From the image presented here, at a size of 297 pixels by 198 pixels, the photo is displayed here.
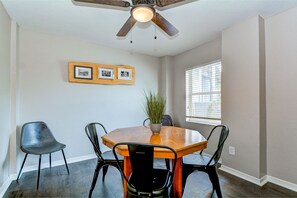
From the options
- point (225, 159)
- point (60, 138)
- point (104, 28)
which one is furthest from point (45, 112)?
point (225, 159)

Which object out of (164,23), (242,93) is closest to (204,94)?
(242,93)

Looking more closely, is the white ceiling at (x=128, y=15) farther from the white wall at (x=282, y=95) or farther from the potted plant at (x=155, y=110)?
the potted plant at (x=155, y=110)

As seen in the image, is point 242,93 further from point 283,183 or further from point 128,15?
point 128,15

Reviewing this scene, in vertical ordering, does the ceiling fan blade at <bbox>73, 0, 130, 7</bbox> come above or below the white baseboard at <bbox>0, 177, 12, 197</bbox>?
above

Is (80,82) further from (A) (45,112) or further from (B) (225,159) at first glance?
(B) (225,159)

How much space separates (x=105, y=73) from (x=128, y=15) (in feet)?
4.54

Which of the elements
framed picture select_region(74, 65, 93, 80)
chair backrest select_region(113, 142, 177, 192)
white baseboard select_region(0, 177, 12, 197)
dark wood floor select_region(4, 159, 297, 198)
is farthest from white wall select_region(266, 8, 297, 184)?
white baseboard select_region(0, 177, 12, 197)

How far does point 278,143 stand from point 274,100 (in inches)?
22.8

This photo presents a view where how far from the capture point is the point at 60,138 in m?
3.03

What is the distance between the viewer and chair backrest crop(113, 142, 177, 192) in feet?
4.19

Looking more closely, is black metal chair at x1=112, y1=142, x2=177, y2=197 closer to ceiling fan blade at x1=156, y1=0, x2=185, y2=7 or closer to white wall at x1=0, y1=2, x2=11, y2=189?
ceiling fan blade at x1=156, y1=0, x2=185, y2=7

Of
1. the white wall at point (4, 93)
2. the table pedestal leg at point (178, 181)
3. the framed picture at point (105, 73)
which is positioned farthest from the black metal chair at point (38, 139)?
the table pedestal leg at point (178, 181)

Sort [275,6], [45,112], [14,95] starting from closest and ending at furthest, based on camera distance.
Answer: [275,6]
[14,95]
[45,112]

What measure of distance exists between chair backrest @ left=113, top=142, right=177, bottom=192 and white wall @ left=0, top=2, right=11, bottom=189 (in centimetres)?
178
